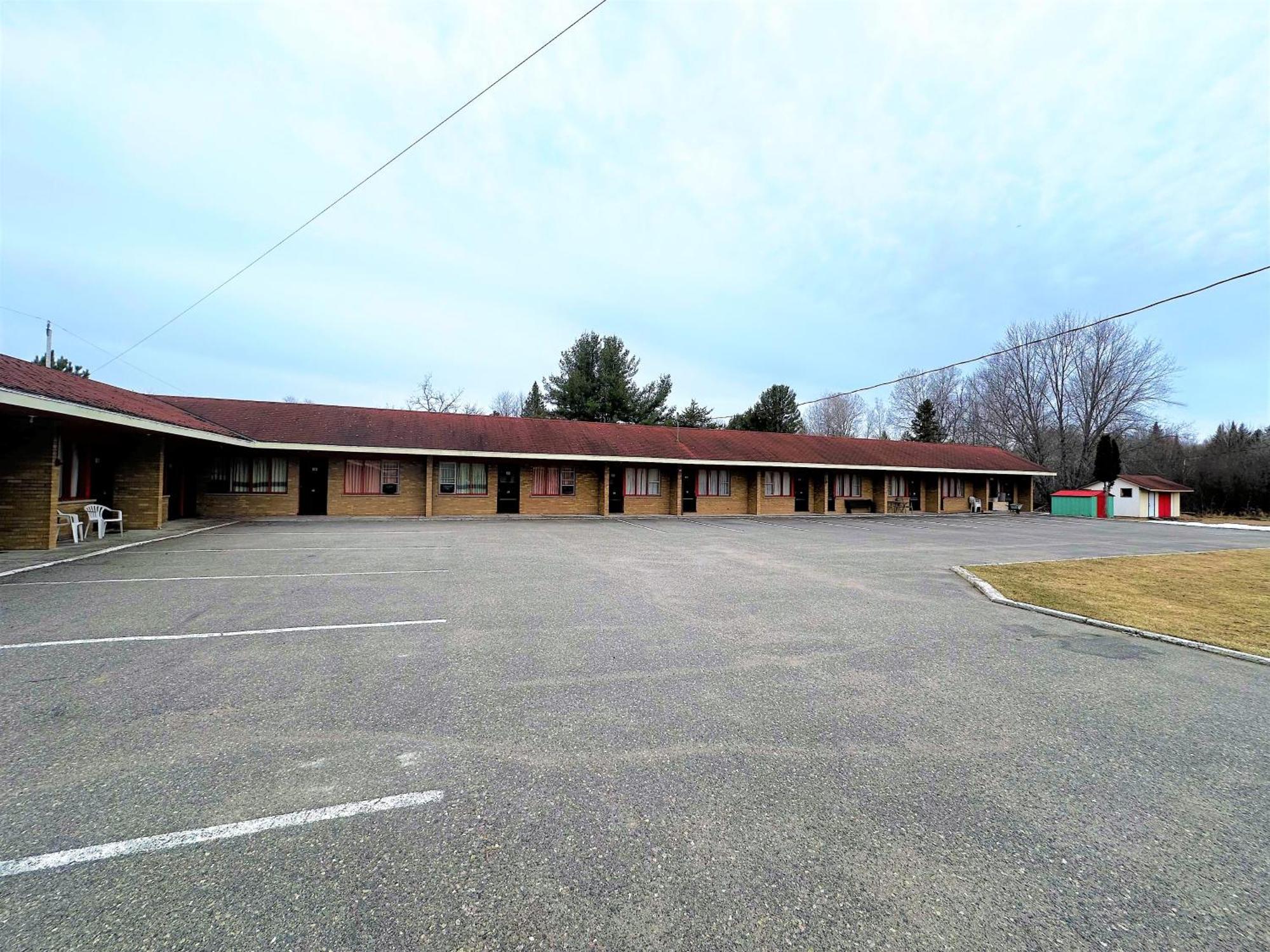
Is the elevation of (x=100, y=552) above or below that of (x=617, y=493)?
below

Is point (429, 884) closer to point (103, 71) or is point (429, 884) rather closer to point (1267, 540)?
point (103, 71)

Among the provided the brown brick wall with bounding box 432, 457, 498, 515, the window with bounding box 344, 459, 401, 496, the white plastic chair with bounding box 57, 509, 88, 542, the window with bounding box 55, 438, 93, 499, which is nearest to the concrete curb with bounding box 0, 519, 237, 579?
the white plastic chair with bounding box 57, 509, 88, 542

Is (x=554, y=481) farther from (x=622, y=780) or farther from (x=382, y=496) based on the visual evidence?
(x=622, y=780)

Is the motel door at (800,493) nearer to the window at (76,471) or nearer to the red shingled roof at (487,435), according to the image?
the red shingled roof at (487,435)

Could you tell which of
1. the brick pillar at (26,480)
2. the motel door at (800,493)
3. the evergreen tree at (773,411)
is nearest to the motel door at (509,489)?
the brick pillar at (26,480)

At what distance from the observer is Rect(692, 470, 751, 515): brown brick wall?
26.5 m

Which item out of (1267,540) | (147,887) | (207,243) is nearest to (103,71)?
(207,243)

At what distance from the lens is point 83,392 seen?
11.6 metres

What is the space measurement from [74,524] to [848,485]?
95.3 ft

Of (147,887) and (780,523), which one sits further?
(780,523)

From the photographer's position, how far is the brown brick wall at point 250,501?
1973cm

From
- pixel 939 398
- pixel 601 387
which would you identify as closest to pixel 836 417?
pixel 939 398

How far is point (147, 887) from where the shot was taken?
2.12m

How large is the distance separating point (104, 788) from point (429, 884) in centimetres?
194
